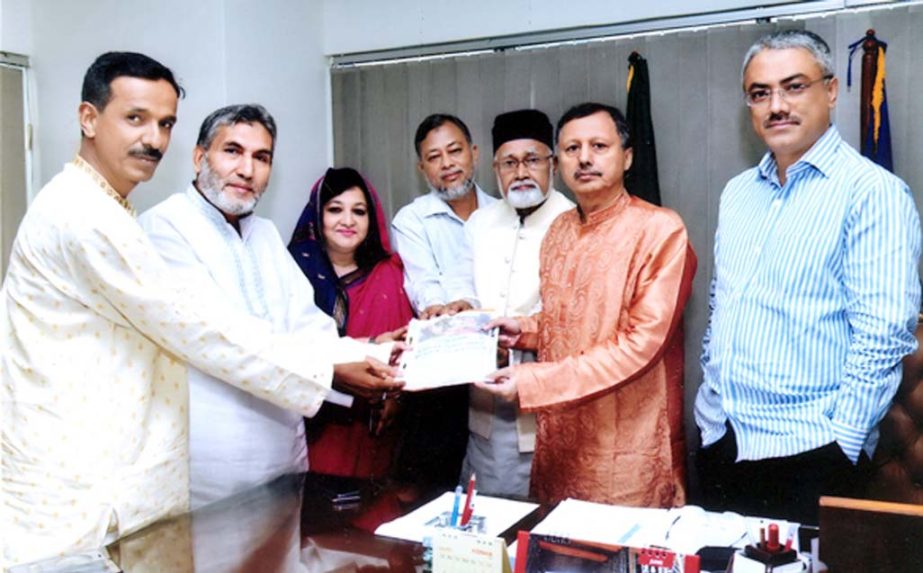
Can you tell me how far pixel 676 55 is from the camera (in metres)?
3.24

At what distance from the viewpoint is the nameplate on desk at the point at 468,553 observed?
1.31 m

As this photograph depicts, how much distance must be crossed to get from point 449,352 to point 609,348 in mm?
474

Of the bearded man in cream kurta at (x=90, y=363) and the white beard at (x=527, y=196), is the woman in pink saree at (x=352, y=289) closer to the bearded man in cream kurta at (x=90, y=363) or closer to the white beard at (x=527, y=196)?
the white beard at (x=527, y=196)

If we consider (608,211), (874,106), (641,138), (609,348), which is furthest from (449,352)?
(874,106)

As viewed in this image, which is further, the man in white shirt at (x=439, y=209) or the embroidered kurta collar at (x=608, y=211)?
the man in white shirt at (x=439, y=209)

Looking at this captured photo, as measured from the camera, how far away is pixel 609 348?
229cm

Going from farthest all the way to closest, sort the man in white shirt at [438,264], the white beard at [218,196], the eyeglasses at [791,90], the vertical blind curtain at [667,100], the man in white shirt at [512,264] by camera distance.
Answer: the man in white shirt at [438,264], the vertical blind curtain at [667,100], the man in white shirt at [512,264], the white beard at [218,196], the eyeglasses at [791,90]

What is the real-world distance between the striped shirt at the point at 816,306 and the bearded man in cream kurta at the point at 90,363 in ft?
4.52

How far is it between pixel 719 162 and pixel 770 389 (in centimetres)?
141

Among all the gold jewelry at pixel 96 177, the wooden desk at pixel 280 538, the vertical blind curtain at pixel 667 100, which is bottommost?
the wooden desk at pixel 280 538

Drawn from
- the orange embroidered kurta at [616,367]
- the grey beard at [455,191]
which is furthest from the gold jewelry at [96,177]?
the grey beard at [455,191]

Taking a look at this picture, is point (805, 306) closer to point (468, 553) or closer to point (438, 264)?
point (468, 553)

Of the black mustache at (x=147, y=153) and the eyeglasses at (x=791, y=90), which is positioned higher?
the eyeglasses at (x=791, y=90)

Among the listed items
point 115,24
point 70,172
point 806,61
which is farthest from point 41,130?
point 806,61
